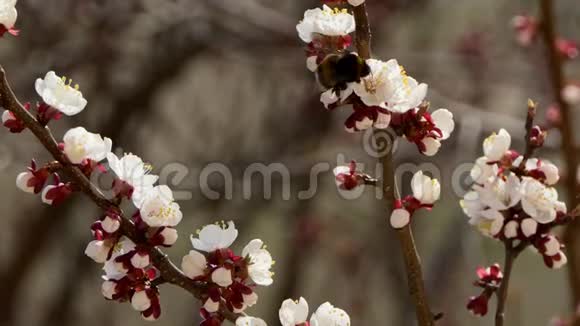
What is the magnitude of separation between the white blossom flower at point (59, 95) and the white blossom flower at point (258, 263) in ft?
1.11

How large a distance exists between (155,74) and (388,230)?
151cm

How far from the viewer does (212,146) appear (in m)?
4.99

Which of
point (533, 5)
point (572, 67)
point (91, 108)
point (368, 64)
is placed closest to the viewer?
point (368, 64)

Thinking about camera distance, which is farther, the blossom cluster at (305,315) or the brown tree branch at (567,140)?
the brown tree branch at (567,140)

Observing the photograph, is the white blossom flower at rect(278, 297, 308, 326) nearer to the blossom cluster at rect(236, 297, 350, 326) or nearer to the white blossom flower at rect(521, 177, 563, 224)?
the blossom cluster at rect(236, 297, 350, 326)

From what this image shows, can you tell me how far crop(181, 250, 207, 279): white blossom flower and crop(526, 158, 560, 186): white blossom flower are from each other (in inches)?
21.9

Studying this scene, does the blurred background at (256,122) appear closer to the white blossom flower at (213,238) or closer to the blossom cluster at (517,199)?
the blossom cluster at (517,199)

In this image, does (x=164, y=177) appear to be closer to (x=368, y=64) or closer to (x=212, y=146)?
(x=212, y=146)

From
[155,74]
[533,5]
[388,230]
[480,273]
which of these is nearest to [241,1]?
[155,74]

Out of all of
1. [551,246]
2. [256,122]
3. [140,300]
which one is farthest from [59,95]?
[256,122]

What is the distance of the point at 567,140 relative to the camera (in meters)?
1.92

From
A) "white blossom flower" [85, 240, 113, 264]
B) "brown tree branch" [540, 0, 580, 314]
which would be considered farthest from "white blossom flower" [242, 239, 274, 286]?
"brown tree branch" [540, 0, 580, 314]

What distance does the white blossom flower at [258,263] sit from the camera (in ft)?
4.59

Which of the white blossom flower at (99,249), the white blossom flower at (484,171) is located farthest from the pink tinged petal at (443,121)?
the white blossom flower at (99,249)
